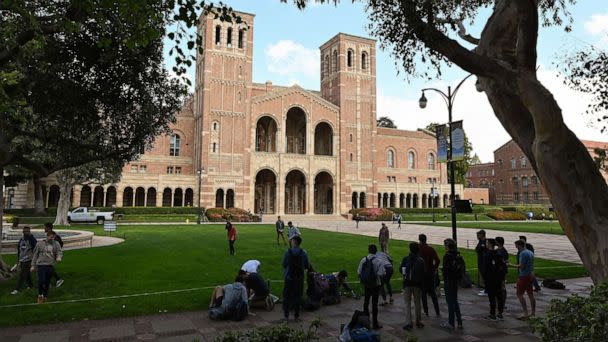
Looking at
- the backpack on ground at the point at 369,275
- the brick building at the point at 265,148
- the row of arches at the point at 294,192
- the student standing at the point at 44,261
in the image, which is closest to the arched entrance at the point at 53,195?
the brick building at the point at 265,148

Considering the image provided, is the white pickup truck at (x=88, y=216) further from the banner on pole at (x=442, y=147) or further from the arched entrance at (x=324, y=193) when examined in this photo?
the banner on pole at (x=442, y=147)

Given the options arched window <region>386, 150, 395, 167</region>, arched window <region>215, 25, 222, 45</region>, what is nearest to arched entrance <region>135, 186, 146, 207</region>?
arched window <region>215, 25, 222, 45</region>

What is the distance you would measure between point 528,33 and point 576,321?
465cm

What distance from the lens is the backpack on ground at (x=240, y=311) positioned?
25.4ft

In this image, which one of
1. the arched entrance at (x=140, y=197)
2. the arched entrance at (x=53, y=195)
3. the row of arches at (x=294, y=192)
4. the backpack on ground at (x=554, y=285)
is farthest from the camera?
the row of arches at (x=294, y=192)

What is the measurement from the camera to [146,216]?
40594 millimetres

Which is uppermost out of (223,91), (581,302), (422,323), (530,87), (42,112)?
(223,91)

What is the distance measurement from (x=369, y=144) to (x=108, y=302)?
50.0m

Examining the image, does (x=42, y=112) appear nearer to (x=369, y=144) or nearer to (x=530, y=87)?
(x=530, y=87)

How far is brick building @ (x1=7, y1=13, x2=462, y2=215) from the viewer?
47.5 m

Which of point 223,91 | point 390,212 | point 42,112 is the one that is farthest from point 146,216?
point 42,112

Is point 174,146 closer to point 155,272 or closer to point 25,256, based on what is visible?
point 155,272

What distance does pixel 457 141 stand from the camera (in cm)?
1200

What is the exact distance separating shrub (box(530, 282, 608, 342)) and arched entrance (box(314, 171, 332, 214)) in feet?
164
